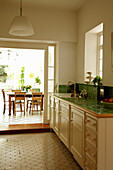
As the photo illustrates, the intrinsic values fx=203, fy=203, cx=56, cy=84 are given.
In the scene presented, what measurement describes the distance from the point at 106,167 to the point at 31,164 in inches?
54.2

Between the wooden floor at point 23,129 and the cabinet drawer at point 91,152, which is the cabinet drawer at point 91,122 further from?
the wooden floor at point 23,129

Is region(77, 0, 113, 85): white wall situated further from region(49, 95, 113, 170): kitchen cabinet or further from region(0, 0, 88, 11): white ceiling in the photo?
region(49, 95, 113, 170): kitchen cabinet

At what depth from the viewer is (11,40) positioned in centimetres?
525

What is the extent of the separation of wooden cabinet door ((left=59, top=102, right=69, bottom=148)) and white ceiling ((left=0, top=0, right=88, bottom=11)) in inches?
93.4

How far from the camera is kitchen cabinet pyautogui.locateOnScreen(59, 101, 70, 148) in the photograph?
358 centimetres

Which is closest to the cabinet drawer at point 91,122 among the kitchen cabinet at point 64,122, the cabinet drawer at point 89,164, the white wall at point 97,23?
the cabinet drawer at point 89,164

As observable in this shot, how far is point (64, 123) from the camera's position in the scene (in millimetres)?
3799

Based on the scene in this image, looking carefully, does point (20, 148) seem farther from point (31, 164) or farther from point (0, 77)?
point (0, 77)

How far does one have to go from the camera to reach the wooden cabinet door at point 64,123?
3580mm

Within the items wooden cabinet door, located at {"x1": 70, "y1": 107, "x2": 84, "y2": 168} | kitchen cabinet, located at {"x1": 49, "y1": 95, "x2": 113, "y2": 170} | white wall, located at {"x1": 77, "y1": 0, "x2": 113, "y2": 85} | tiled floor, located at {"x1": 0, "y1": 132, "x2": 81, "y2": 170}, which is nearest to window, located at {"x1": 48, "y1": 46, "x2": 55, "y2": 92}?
white wall, located at {"x1": 77, "y1": 0, "x2": 113, "y2": 85}

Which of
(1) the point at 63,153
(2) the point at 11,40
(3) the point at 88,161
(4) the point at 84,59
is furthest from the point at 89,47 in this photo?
(3) the point at 88,161

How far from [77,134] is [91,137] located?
561 mm

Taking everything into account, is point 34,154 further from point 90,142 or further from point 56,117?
point 90,142

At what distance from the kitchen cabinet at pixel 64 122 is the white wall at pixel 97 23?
2.82ft
